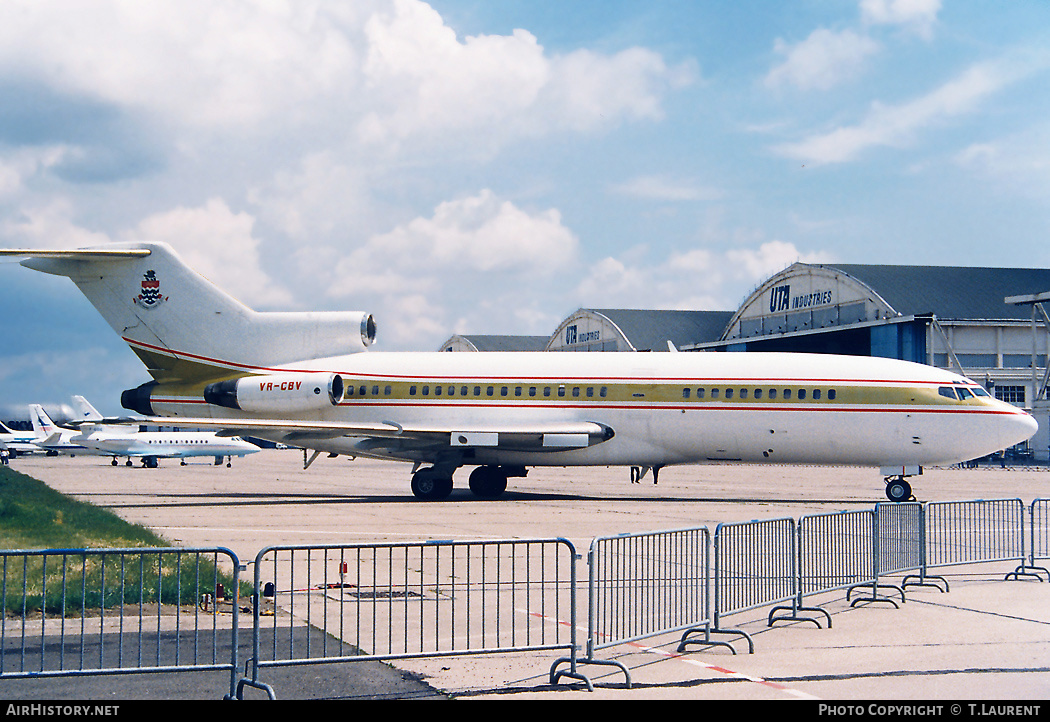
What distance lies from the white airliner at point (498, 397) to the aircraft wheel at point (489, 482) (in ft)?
0.13

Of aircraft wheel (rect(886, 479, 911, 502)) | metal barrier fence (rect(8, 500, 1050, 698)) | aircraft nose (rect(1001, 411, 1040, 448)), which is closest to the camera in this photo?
metal barrier fence (rect(8, 500, 1050, 698))

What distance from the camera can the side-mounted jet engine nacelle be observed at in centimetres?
2783

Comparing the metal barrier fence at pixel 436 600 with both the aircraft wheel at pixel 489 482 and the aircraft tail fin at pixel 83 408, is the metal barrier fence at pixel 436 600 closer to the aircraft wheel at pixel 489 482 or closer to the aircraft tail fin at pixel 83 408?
the aircraft wheel at pixel 489 482

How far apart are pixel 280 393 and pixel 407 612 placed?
63.6 ft

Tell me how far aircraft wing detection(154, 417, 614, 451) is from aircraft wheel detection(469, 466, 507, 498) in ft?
6.34

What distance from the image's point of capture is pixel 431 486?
27188 mm

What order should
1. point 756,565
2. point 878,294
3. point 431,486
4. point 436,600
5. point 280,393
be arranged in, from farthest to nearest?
point 878,294 → point 280,393 → point 431,486 → point 756,565 → point 436,600

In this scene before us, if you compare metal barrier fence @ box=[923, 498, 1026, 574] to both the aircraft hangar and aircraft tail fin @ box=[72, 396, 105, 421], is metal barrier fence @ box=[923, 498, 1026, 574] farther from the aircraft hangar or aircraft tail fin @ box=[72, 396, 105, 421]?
aircraft tail fin @ box=[72, 396, 105, 421]

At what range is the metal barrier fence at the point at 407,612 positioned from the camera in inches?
317

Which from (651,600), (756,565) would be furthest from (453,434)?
(651,600)

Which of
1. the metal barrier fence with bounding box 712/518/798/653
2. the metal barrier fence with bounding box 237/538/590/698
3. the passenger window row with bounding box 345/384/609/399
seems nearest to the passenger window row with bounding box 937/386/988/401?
the passenger window row with bounding box 345/384/609/399

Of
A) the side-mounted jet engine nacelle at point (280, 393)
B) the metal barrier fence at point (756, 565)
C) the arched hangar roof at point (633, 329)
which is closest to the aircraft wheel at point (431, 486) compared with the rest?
the side-mounted jet engine nacelle at point (280, 393)

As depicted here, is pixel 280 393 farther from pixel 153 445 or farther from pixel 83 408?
pixel 83 408

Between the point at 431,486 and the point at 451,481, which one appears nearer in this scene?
the point at 431,486
